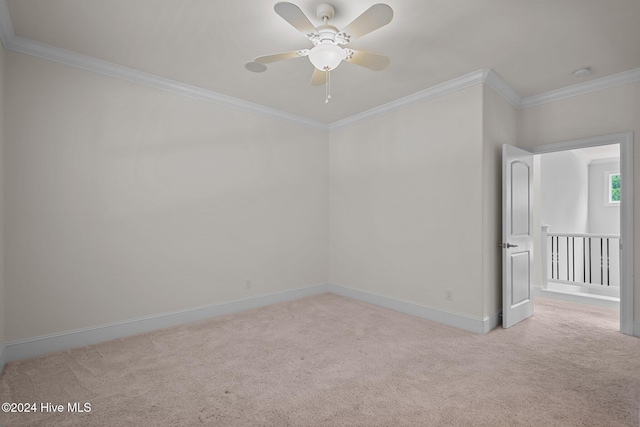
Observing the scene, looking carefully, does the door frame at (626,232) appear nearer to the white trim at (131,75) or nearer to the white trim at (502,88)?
the white trim at (502,88)

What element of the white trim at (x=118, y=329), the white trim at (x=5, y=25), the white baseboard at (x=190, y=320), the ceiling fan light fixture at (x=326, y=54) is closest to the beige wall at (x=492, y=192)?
the white baseboard at (x=190, y=320)

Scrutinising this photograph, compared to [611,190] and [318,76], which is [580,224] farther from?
[318,76]

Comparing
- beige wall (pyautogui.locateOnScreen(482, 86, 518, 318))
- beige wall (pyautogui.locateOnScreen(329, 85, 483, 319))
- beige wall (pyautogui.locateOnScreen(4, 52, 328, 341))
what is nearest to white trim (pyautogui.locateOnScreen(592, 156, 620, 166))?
beige wall (pyautogui.locateOnScreen(482, 86, 518, 318))

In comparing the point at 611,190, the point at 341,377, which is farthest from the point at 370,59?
the point at 611,190

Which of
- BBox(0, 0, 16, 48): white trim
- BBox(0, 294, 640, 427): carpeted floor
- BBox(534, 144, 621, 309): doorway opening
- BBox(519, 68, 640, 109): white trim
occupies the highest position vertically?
BBox(0, 0, 16, 48): white trim

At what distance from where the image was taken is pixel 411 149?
157 inches

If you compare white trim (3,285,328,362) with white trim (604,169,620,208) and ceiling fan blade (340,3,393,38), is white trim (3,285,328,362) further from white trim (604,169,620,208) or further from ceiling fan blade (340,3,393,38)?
white trim (604,169,620,208)

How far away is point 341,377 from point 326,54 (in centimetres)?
237

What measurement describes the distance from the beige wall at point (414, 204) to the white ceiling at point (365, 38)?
0.57m

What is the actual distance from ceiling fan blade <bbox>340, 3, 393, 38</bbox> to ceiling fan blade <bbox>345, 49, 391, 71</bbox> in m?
0.22

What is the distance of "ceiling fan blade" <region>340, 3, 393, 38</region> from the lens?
178 centimetres

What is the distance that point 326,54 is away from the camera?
2.21 m

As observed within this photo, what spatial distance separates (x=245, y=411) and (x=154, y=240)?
2.12 m

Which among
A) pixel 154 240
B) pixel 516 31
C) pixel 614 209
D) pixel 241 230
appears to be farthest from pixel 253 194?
pixel 614 209
